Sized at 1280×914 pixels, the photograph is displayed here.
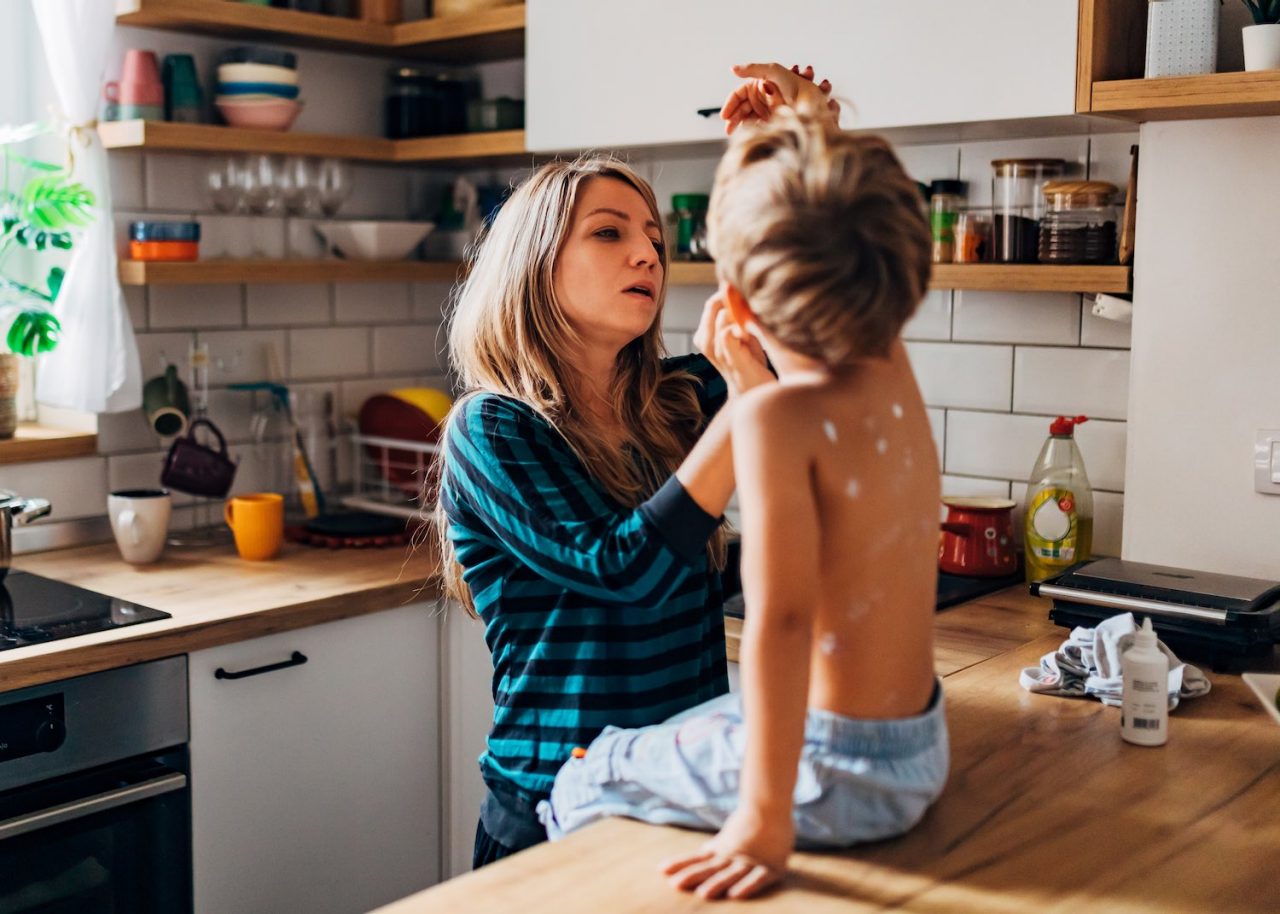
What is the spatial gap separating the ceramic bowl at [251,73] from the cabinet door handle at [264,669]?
113 centimetres

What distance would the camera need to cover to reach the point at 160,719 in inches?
80.6

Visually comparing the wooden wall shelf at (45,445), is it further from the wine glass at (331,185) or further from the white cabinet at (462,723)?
the white cabinet at (462,723)

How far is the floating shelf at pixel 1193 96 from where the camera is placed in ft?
5.92

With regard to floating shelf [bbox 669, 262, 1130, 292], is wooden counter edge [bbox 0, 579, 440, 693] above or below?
below

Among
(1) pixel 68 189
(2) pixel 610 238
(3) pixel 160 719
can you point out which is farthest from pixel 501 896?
(1) pixel 68 189

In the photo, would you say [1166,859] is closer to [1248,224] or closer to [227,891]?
[1248,224]

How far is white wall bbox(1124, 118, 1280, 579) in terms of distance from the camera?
1.99 meters

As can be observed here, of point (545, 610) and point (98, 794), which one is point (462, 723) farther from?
point (545, 610)

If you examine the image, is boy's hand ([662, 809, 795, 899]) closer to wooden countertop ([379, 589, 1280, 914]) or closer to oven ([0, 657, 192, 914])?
wooden countertop ([379, 589, 1280, 914])

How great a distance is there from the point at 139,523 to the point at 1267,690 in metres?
1.80

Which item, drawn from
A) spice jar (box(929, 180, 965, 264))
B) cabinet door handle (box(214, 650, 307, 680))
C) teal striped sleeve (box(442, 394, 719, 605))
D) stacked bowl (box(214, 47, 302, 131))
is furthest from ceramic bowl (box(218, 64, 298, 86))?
teal striped sleeve (box(442, 394, 719, 605))

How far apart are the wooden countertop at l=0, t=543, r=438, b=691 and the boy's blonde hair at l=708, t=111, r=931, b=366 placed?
1298 millimetres

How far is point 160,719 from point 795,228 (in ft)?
4.75

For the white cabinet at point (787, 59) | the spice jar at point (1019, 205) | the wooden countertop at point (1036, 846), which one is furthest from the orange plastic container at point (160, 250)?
the wooden countertop at point (1036, 846)
